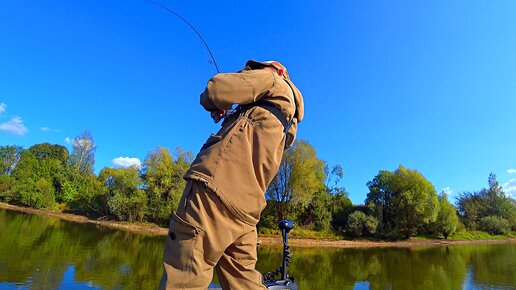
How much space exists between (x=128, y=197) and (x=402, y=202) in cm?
2734

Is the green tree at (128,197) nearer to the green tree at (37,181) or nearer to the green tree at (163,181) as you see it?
the green tree at (163,181)

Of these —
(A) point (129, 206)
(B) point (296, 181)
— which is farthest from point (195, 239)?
(A) point (129, 206)

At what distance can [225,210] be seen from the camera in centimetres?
156

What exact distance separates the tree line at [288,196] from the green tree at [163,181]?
0.30ft

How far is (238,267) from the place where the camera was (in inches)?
66.6

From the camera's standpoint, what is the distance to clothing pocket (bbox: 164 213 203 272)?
4.81 ft

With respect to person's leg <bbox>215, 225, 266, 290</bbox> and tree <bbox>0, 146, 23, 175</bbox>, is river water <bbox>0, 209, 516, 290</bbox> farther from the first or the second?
tree <bbox>0, 146, 23, 175</bbox>

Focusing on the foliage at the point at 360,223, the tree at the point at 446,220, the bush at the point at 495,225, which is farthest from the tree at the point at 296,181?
the bush at the point at 495,225

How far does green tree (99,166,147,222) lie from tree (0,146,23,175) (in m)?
21.9

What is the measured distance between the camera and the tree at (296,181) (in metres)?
29.7

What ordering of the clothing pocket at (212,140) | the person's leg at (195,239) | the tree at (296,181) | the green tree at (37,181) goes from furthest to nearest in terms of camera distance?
the green tree at (37,181) < the tree at (296,181) < the clothing pocket at (212,140) < the person's leg at (195,239)

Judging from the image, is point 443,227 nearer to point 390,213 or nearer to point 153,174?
point 390,213

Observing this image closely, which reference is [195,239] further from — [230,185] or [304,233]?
[304,233]

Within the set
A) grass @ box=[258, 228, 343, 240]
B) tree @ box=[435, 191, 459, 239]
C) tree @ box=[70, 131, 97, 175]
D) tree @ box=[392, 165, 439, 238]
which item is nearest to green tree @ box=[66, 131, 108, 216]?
tree @ box=[70, 131, 97, 175]
